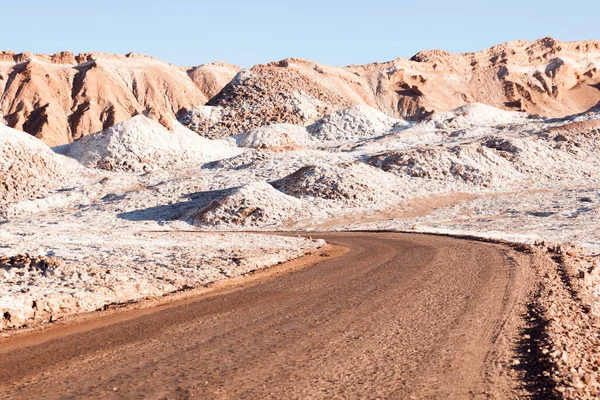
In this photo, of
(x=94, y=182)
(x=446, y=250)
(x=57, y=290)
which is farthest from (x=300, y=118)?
(x=57, y=290)

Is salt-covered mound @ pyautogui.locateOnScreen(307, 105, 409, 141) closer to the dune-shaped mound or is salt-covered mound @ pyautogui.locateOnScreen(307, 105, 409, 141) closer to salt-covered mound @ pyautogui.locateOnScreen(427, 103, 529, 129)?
salt-covered mound @ pyautogui.locateOnScreen(427, 103, 529, 129)

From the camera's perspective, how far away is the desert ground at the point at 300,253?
7.73m

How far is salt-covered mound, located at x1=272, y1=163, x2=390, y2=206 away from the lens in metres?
44.1

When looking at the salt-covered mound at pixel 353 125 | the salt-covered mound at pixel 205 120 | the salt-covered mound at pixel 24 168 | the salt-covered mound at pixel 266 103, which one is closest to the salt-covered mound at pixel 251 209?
the salt-covered mound at pixel 24 168

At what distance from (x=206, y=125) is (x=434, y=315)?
7627cm

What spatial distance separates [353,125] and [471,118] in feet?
47.9

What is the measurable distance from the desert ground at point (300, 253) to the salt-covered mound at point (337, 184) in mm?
195

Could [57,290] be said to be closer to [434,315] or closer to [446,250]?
[434,315]

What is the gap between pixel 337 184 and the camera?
44812 millimetres

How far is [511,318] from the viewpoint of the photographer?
33.5 feet

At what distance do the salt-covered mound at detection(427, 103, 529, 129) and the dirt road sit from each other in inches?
2589

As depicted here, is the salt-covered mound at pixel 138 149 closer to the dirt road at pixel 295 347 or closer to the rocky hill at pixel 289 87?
the rocky hill at pixel 289 87

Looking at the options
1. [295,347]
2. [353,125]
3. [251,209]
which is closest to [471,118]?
[353,125]

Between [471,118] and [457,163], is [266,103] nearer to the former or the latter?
[471,118]
